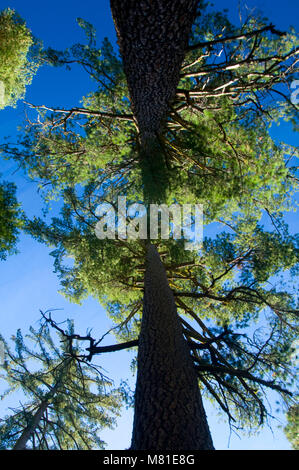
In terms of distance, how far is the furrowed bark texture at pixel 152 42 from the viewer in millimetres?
3287

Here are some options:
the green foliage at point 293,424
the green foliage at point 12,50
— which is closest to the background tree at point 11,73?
the green foliage at point 12,50

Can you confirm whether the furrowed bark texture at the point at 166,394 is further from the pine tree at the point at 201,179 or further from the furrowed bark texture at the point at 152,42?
the furrowed bark texture at the point at 152,42

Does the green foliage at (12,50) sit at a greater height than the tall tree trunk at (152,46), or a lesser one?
greater

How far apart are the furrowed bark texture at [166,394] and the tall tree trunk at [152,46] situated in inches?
154

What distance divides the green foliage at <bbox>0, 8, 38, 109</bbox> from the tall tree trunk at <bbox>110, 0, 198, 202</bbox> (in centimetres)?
740

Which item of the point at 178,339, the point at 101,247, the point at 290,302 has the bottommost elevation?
the point at 178,339

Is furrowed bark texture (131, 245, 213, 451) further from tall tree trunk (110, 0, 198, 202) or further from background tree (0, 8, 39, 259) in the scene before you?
background tree (0, 8, 39, 259)

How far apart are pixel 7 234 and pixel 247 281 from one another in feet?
22.5

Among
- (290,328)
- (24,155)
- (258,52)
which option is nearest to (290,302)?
(290,328)

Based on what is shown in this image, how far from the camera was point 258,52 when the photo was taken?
6191 millimetres

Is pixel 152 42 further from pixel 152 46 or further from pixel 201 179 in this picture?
pixel 201 179

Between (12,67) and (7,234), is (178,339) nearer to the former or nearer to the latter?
(7,234)

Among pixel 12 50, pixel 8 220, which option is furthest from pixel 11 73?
pixel 8 220

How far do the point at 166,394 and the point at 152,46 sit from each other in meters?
4.63
